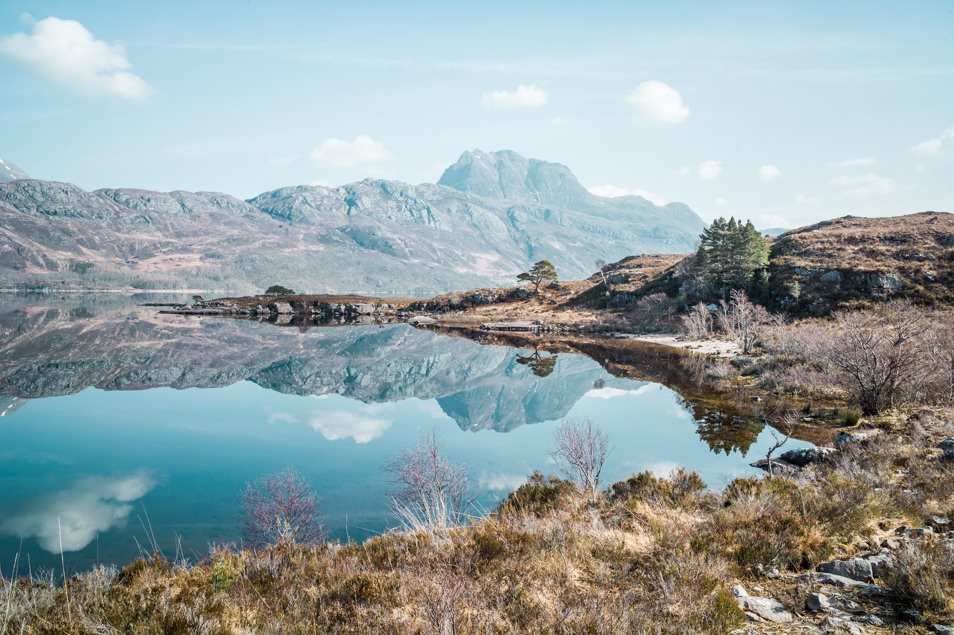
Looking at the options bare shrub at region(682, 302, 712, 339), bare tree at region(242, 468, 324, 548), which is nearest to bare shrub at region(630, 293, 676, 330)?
bare shrub at region(682, 302, 712, 339)

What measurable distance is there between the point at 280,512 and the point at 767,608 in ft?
46.9

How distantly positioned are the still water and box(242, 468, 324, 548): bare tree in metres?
0.56

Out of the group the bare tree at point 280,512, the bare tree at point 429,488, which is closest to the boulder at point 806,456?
the bare tree at point 429,488

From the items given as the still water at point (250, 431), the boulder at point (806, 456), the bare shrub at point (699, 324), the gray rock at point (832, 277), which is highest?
the gray rock at point (832, 277)

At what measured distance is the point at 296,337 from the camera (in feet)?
250

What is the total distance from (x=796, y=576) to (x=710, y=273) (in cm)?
8282

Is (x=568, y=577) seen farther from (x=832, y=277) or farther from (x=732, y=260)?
(x=732, y=260)

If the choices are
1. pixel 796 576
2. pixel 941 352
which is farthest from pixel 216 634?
pixel 941 352

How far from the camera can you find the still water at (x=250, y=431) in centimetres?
1596

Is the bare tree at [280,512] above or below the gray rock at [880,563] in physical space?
below

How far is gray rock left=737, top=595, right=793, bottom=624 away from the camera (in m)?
6.21

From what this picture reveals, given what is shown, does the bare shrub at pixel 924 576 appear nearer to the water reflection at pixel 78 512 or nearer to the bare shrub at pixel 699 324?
the water reflection at pixel 78 512

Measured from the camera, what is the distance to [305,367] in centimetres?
5131

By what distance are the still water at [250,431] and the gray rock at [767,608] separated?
11.3 m
